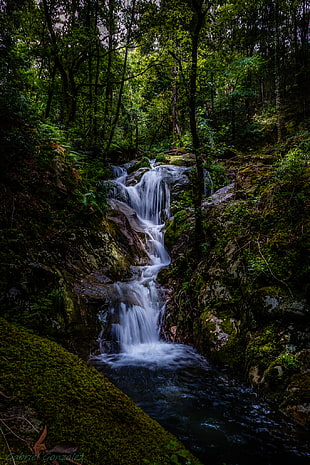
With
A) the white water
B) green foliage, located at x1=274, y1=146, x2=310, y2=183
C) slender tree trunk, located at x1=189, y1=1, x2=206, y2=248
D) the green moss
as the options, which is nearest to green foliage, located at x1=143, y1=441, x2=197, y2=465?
the green moss

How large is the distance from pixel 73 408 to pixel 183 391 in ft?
11.2

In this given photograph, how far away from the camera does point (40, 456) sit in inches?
40.1

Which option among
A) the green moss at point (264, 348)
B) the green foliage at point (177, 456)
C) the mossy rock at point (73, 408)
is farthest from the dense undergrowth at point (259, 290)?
the mossy rock at point (73, 408)

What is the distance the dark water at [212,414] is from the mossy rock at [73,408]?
179 cm

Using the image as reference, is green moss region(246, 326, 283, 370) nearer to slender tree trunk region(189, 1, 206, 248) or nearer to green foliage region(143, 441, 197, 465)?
green foliage region(143, 441, 197, 465)

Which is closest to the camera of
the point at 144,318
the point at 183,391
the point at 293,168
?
the point at 183,391

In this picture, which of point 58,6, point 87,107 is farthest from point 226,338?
point 58,6

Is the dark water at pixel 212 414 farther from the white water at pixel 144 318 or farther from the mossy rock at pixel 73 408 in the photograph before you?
the mossy rock at pixel 73 408

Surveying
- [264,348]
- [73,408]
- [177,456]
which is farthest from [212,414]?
[73,408]

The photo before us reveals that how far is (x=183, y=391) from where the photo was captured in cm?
413

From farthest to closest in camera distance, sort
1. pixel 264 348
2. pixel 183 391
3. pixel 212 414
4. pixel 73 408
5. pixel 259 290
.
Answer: pixel 259 290 → pixel 183 391 → pixel 264 348 → pixel 212 414 → pixel 73 408

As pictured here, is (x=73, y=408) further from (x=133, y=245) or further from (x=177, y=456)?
(x=133, y=245)

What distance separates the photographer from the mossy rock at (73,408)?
3.87 feet

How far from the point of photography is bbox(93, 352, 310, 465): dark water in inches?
108
